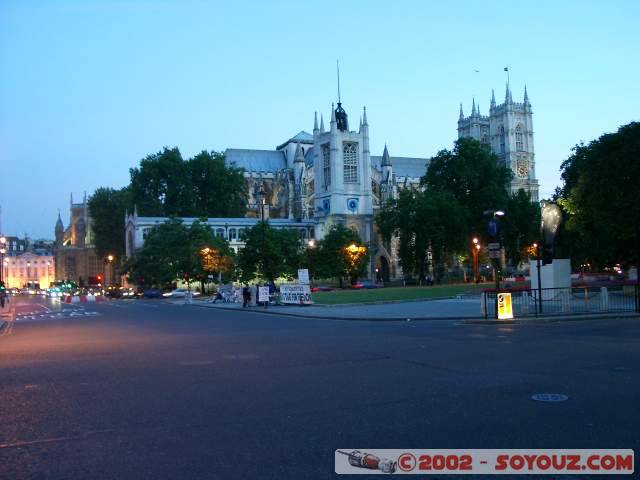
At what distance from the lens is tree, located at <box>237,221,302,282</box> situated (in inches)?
2717

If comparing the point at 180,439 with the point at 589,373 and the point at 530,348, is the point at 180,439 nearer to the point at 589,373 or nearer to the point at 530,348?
the point at 589,373

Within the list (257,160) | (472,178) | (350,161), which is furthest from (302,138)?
(472,178)

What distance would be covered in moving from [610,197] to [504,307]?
52.6ft

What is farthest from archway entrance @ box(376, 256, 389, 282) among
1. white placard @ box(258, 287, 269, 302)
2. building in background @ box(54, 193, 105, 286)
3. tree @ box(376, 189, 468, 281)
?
building in background @ box(54, 193, 105, 286)

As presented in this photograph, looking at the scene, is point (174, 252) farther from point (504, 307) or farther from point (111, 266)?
point (111, 266)

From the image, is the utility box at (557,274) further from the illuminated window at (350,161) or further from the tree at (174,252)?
the illuminated window at (350,161)

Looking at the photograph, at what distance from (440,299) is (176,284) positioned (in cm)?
4846

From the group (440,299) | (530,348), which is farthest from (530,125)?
(530,348)

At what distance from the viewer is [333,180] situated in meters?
91.5

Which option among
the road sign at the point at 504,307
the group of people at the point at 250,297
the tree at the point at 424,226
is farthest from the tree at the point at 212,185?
the road sign at the point at 504,307

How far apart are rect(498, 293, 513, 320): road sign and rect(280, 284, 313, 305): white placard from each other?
17509 millimetres

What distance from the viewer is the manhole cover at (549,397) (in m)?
8.62

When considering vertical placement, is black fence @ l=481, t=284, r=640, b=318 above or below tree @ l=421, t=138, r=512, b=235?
below

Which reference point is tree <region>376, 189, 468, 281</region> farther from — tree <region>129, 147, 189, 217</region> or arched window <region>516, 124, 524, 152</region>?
arched window <region>516, 124, 524, 152</region>
